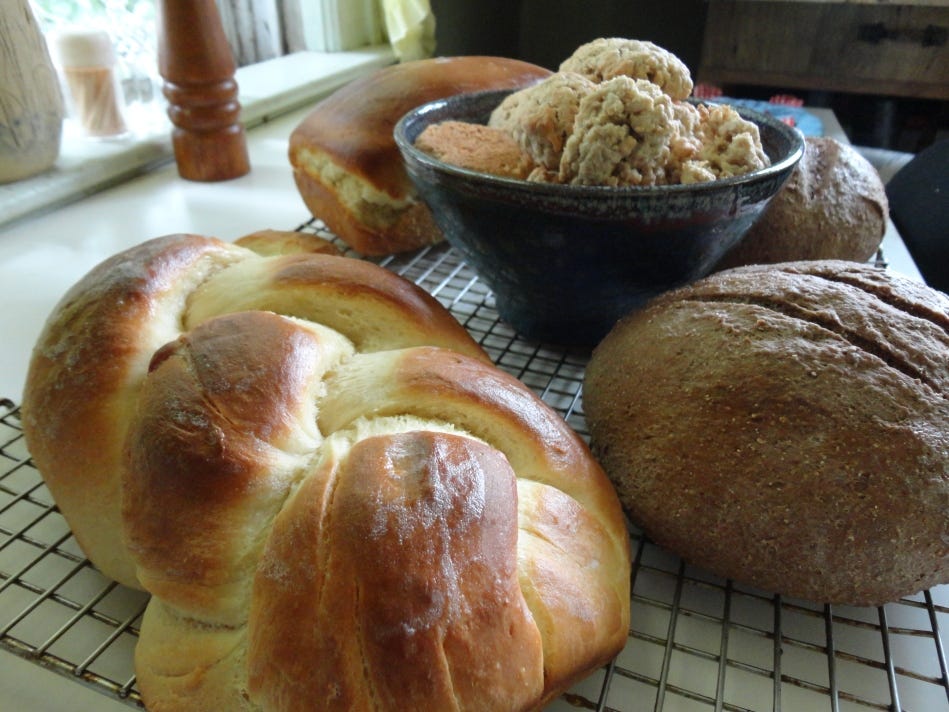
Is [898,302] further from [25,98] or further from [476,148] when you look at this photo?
[25,98]

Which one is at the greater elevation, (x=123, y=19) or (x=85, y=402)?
(x=123, y=19)

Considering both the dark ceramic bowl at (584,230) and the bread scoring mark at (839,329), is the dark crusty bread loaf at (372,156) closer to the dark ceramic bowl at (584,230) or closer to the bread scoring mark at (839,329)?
the dark ceramic bowl at (584,230)

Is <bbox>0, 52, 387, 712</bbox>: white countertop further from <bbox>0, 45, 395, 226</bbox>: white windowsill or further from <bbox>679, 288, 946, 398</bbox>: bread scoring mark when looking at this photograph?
<bbox>679, 288, 946, 398</bbox>: bread scoring mark

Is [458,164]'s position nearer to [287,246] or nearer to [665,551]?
[287,246]

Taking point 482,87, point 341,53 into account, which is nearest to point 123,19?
point 341,53

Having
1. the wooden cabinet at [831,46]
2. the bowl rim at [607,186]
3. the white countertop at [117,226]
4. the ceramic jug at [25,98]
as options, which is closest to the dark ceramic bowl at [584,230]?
the bowl rim at [607,186]

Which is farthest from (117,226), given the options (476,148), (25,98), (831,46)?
(831,46)
